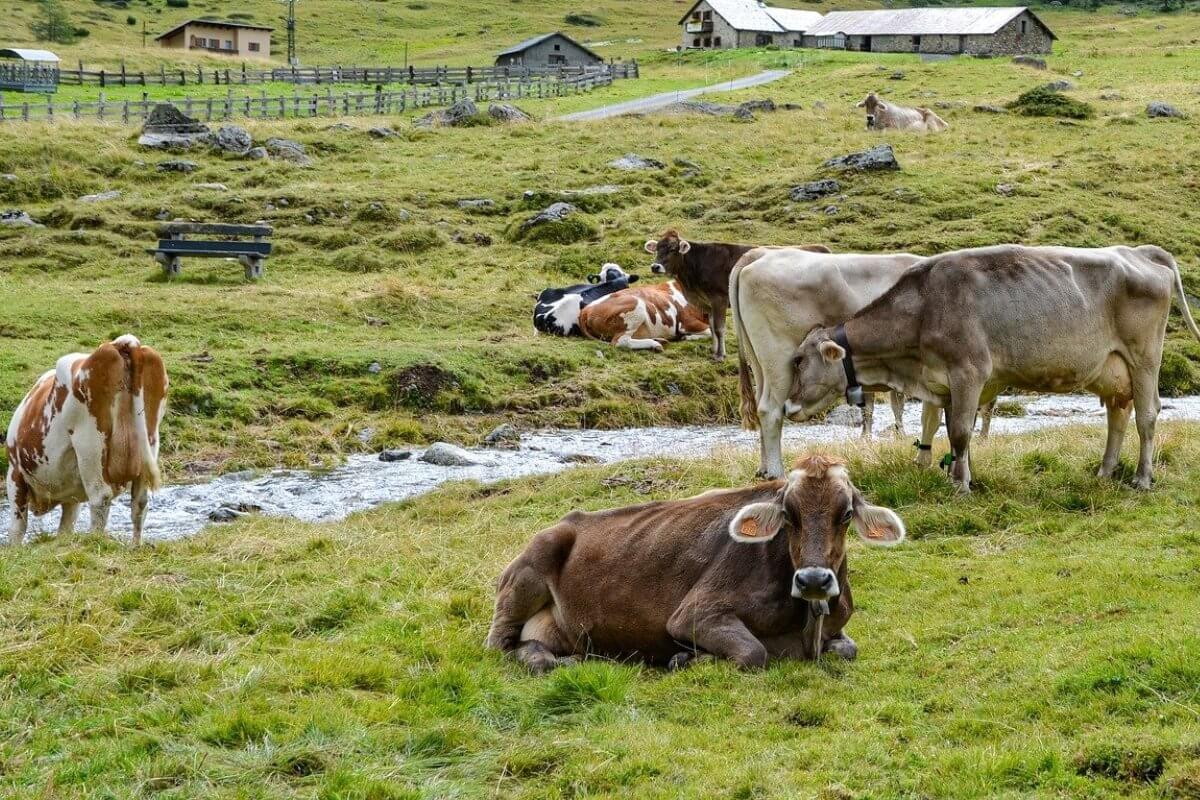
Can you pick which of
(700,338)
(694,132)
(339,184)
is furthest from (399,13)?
(700,338)

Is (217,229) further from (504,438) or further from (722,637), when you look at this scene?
(722,637)

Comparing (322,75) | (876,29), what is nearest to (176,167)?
(322,75)

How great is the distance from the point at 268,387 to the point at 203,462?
8.42ft

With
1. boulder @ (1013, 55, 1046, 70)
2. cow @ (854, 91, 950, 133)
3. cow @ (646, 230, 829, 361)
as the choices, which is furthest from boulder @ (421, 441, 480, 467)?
boulder @ (1013, 55, 1046, 70)

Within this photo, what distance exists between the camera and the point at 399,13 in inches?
4624

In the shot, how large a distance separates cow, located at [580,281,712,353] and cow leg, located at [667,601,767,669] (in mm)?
14057

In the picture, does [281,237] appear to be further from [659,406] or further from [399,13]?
[399,13]

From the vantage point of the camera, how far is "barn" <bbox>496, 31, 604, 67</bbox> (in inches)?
3300

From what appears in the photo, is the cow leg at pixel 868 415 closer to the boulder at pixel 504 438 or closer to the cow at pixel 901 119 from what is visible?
the boulder at pixel 504 438

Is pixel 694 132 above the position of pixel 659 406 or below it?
above

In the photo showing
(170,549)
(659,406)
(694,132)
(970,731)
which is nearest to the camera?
(970,731)

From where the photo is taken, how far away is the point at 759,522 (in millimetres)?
7883

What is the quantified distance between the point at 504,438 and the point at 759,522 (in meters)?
10.1

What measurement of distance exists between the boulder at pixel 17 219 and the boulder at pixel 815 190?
17149 millimetres
